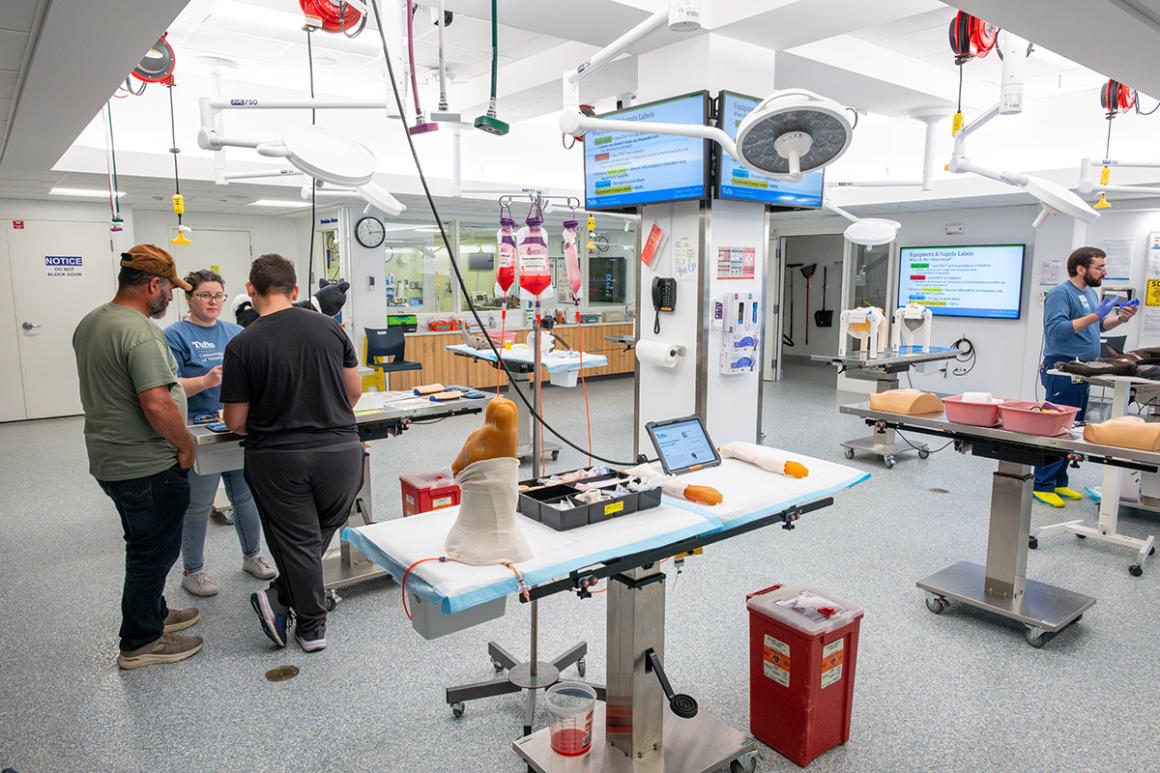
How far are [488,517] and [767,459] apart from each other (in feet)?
3.83

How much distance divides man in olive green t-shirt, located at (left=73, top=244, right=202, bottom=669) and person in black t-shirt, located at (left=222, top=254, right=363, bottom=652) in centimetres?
25

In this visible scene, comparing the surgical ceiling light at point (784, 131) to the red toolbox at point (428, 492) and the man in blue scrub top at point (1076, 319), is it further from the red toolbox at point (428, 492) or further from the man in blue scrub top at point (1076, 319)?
the man in blue scrub top at point (1076, 319)

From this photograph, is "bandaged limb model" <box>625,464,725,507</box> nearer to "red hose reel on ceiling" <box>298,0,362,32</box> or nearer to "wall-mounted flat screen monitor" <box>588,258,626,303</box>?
"red hose reel on ceiling" <box>298,0,362,32</box>

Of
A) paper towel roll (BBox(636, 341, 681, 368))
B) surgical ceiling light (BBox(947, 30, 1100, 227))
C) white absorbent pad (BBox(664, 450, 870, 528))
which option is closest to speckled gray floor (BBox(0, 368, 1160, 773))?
white absorbent pad (BBox(664, 450, 870, 528))

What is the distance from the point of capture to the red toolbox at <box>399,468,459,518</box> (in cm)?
365

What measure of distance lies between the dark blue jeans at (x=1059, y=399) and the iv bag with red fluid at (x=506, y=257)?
3.68 metres

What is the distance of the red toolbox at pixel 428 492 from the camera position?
3650 mm

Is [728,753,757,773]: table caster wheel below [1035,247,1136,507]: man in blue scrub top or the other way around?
below

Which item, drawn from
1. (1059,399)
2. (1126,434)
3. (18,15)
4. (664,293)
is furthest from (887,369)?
(18,15)

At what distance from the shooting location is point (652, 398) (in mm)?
4523

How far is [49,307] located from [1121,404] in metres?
9.72

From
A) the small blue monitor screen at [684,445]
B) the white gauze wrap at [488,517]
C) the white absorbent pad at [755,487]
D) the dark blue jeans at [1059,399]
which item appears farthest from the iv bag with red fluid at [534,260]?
the dark blue jeans at [1059,399]

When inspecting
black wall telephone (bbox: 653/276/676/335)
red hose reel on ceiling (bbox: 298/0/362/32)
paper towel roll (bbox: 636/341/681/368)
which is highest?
red hose reel on ceiling (bbox: 298/0/362/32)

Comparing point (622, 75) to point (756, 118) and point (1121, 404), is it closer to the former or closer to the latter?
point (756, 118)
